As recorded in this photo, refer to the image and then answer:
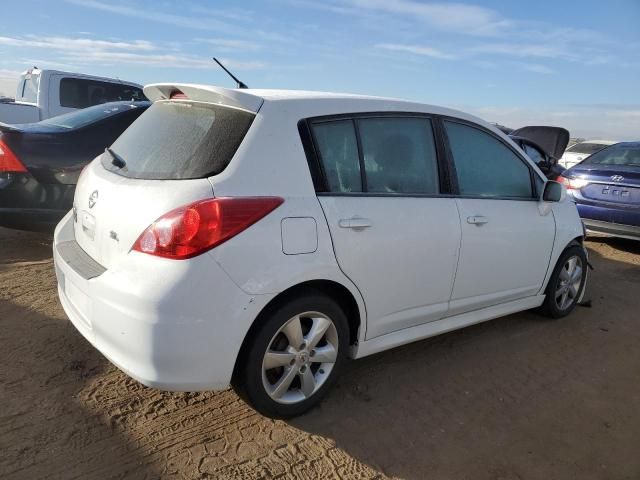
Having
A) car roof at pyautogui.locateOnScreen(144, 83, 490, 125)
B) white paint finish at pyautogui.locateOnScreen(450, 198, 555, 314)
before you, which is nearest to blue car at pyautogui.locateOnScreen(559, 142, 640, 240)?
white paint finish at pyautogui.locateOnScreen(450, 198, 555, 314)

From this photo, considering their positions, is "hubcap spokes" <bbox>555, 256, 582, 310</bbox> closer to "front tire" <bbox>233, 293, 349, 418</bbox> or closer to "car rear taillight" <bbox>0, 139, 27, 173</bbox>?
"front tire" <bbox>233, 293, 349, 418</bbox>

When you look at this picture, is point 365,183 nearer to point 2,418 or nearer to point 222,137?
point 222,137

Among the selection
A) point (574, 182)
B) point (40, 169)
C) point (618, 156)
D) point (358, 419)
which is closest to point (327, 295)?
point (358, 419)

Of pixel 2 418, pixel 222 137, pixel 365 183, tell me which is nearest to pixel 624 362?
pixel 365 183

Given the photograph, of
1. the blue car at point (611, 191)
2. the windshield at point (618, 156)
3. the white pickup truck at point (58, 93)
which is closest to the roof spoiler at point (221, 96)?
the blue car at point (611, 191)

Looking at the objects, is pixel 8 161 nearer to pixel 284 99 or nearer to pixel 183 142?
pixel 183 142

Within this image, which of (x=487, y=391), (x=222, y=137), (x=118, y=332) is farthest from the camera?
(x=487, y=391)

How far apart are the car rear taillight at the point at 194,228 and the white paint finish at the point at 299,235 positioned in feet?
0.64

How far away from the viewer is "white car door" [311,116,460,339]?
9.04 feet

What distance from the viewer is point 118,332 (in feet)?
7.74

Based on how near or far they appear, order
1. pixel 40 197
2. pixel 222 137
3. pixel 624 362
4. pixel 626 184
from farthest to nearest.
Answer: pixel 626 184
pixel 40 197
pixel 624 362
pixel 222 137

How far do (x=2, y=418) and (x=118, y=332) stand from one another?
84cm

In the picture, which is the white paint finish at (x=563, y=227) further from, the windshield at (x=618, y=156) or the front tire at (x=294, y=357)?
the windshield at (x=618, y=156)

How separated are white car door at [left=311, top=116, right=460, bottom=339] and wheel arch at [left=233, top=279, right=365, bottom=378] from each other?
2.6 inches
